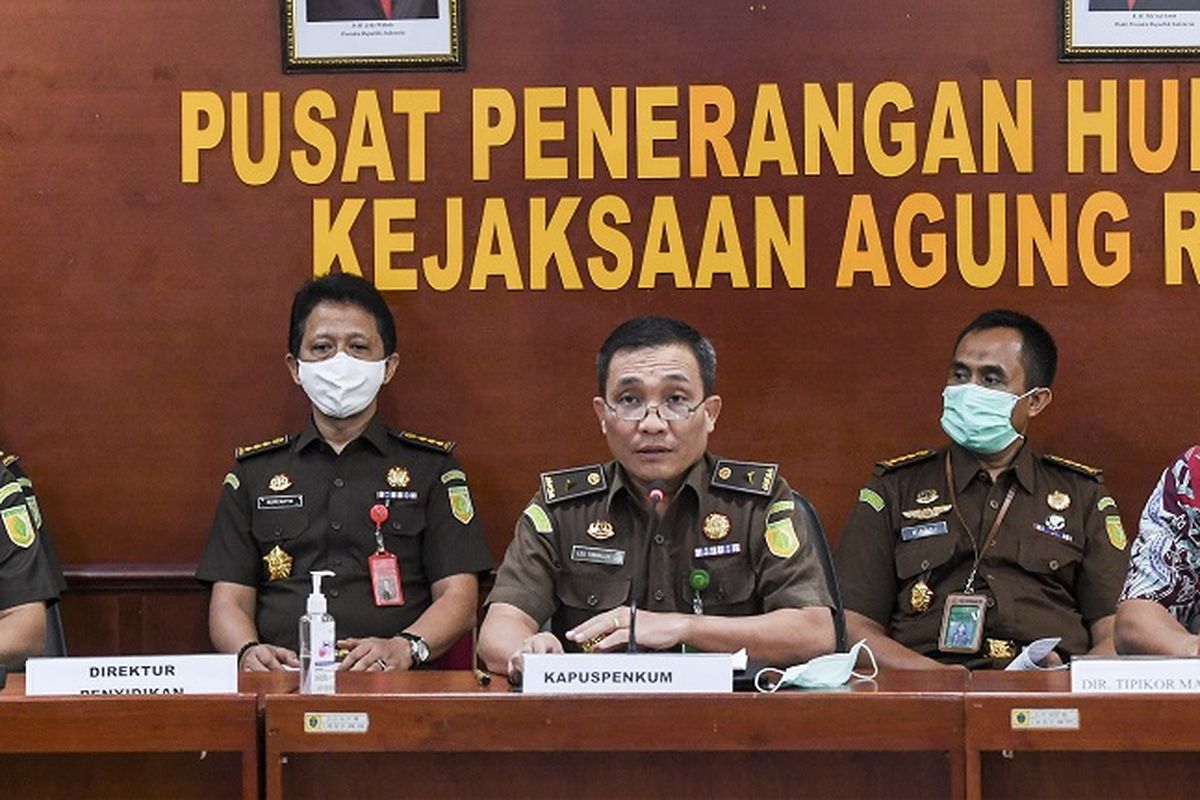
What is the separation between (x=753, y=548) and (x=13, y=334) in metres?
2.24

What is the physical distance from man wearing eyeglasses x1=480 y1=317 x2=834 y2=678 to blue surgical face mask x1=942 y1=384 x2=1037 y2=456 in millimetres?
819

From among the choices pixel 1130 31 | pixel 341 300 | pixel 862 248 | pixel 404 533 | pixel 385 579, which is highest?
pixel 1130 31

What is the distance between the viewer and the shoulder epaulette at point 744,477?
11.4 feet

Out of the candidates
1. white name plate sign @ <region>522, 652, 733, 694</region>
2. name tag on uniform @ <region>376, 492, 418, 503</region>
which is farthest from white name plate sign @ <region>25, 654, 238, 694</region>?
name tag on uniform @ <region>376, 492, 418, 503</region>

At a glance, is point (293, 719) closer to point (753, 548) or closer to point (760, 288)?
point (753, 548)

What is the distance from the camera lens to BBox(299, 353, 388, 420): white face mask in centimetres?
423

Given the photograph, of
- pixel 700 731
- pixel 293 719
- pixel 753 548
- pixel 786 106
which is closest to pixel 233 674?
pixel 293 719

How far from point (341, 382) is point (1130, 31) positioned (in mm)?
2191

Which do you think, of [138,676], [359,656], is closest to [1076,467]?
[359,656]

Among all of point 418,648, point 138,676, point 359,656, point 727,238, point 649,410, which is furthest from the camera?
point 727,238

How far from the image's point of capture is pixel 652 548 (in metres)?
3.50

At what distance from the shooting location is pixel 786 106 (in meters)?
4.49

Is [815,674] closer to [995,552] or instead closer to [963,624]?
[963,624]

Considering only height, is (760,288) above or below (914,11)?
below
